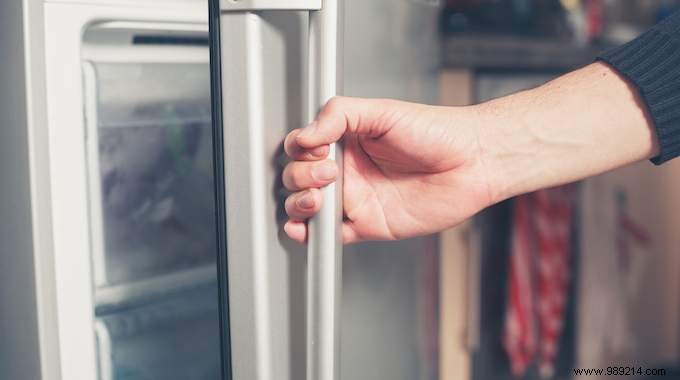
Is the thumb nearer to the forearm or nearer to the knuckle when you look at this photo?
the knuckle

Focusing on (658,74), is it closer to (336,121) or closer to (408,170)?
(408,170)

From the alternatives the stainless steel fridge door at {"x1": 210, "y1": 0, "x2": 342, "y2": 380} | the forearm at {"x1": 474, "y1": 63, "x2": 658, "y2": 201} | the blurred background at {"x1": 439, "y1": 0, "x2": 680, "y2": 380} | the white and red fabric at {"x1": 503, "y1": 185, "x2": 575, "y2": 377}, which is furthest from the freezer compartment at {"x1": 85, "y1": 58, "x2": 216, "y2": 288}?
the white and red fabric at {"x1": 503, "y1": 185, "x2": 575, "y2": 377}

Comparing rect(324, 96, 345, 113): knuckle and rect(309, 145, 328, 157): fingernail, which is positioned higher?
rect(324, 96, 345, 113): knuckle

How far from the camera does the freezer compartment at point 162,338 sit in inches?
33.3

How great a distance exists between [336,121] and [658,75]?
0.41 meters

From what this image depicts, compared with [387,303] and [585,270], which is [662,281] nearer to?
[585,270]

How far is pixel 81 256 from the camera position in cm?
70

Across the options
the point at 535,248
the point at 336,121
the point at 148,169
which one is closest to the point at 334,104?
the point at 336,121

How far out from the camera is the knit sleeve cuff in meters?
0.83

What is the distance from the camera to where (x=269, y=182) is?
24.5 inches

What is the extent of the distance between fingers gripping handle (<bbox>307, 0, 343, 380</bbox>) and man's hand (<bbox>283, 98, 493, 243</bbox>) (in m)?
0.08

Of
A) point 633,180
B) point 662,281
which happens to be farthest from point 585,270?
point 662,281

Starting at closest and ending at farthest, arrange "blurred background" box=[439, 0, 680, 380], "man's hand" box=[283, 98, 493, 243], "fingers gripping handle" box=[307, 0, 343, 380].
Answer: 1. "fingers gripping handle" box=[307, 0, 343, 380]
2. "man's hand" box=[283, 98, 493, 243]
3. "blurred background" box=[439, 0, 680, 380]

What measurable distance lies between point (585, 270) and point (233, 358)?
1473mm
